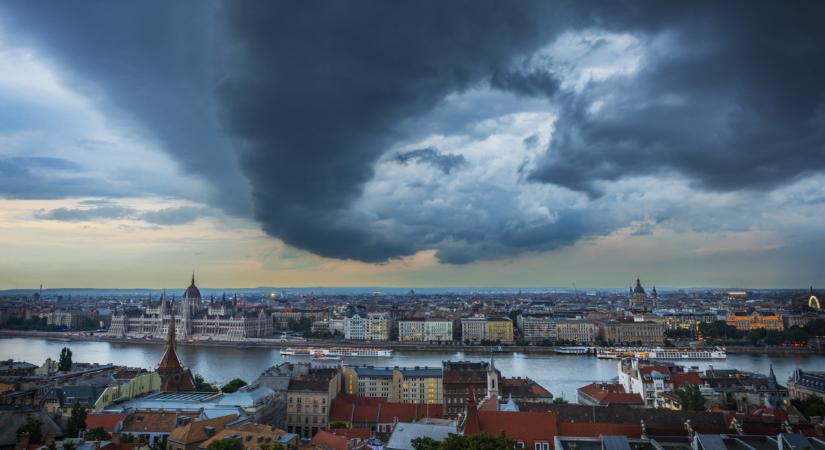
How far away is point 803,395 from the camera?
2733 cm

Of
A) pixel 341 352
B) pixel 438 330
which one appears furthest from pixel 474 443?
pixel 438 330

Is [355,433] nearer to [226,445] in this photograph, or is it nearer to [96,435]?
[226,445]

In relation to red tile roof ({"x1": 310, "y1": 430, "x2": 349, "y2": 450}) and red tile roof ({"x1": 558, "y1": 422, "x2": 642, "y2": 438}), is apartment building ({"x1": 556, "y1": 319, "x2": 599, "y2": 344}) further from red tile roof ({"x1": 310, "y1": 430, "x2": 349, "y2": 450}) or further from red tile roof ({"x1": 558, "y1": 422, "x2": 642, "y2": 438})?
red tile roof ({"x1": 310, "y1": 430, "x2": 349, "y2": 450})

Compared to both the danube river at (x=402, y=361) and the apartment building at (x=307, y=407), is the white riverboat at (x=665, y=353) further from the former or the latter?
the apartment building at (x=307, y=407)

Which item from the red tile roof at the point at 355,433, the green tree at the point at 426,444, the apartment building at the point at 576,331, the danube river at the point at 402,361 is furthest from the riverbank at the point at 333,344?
the green tree at the point at 426,444

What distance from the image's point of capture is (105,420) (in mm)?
17578

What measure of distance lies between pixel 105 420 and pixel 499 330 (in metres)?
59.4

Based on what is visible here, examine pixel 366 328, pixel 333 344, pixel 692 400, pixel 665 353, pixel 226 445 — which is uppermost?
pixel 226 445

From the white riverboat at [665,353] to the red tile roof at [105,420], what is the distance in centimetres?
4740

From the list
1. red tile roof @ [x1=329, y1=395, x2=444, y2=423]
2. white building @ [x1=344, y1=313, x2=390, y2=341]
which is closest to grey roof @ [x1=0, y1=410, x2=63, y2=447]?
red tile roof @ [x1=329, y1=395, x2=444, y2=423]

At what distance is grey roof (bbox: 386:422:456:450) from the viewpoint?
14.9m

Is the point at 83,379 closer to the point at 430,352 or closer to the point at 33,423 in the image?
the point at 33,423

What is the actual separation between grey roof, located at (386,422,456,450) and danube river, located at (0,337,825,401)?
16.6 m

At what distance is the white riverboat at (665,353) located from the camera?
184ft
